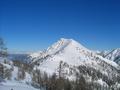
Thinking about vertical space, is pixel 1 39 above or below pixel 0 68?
above

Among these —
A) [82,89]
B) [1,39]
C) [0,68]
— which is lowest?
[82,89]

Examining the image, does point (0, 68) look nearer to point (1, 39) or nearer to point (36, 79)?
point (1, 39)

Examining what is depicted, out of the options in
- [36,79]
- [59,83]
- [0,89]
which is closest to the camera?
[0,89]

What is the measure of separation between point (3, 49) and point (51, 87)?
78814 millimetres

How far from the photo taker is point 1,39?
41.9m

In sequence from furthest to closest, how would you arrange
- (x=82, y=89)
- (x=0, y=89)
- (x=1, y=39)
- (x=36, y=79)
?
(x=36, y=79)
(x=82, y=89)
(x=0, y=89)
(x=1, y=39)

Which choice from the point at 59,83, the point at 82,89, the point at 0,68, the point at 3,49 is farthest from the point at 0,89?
the point at 82,89

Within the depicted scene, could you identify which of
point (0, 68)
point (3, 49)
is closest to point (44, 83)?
point (0, 68)

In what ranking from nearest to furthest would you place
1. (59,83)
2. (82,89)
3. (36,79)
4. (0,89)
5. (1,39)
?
(1,39), (0,89), (59,83), (82,89), (36,79)

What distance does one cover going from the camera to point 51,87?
119 metres

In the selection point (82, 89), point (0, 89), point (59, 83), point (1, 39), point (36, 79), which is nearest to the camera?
point (1, 39)

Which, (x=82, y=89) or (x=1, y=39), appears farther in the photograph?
(x=82, y=89)

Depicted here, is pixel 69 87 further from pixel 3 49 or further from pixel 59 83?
pixel 3 49

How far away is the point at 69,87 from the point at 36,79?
46.1m
